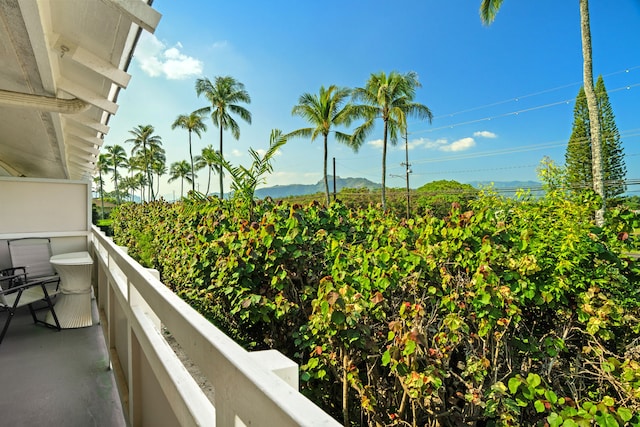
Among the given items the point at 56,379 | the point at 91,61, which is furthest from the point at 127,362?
the point at 91,61

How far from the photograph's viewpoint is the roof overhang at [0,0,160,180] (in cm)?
155

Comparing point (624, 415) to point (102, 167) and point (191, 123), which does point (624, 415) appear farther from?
point (102, 167)

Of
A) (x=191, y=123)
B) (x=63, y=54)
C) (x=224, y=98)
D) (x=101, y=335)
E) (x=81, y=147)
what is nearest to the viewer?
(x=63, y=54)

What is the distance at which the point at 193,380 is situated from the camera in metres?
1.07

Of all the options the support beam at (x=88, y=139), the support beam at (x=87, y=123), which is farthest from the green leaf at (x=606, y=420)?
the support beam at (x=88, y=139)

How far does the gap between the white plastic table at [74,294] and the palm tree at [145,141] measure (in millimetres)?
41666

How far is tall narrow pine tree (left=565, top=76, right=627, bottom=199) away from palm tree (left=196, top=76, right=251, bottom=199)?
88.8ft

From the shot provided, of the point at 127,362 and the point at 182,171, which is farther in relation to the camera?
the point at 182,171

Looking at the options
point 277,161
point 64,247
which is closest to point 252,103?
point 64,247

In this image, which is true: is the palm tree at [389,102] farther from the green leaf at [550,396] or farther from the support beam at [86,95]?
the green leaf at [550,396]

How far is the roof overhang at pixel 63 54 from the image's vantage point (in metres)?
1.55

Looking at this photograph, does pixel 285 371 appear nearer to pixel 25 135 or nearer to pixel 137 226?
pixel 25 135

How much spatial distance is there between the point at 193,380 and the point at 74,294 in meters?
4.02

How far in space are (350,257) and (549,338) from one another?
3.07 feet
